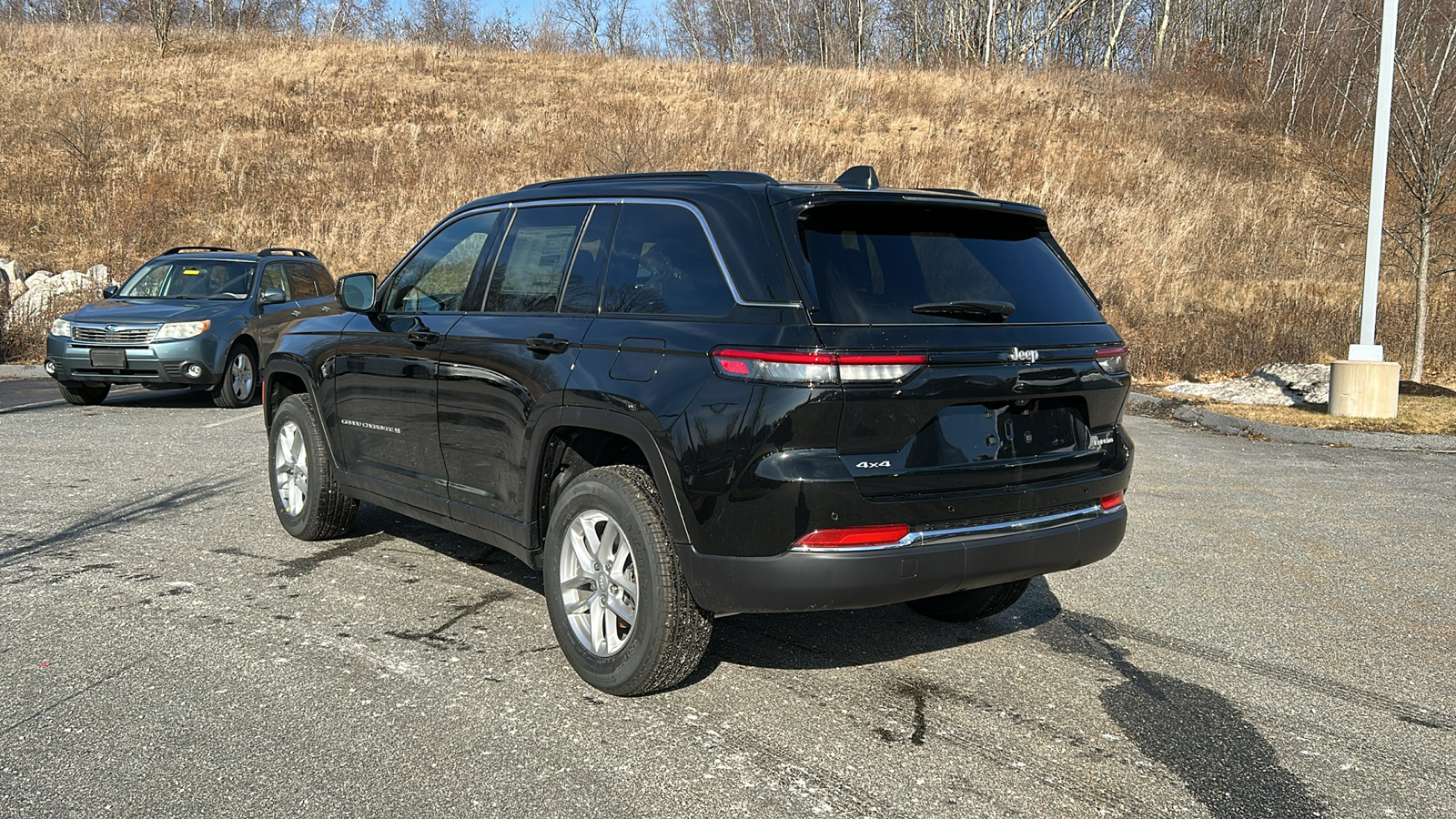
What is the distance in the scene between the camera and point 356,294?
573cm

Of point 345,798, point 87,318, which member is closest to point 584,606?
point 345,798

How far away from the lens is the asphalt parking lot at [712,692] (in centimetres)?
340

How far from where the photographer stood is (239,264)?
557 inches

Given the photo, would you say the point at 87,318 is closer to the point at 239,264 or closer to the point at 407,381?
the point at 239,264

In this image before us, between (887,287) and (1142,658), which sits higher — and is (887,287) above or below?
above

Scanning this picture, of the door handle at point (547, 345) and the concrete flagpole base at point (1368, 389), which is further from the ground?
the door handle at point (547, 345)

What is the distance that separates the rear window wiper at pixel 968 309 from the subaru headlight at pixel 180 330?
11.1m

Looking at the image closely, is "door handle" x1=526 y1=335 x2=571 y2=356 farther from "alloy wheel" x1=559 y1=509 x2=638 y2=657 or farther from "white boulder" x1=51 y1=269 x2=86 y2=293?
"white boulder" x1=51 y1=269 x2=86 y2=293

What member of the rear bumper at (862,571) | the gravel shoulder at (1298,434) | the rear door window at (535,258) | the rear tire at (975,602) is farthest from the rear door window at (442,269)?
the gravel shoulder at (1298,434)

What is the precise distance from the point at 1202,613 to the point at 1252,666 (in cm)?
77

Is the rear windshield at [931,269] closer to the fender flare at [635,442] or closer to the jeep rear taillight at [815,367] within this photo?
the jeep rear taillight at [815,367]

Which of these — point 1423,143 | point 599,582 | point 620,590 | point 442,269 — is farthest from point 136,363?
point 1423,143

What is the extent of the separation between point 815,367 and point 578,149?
3064cm

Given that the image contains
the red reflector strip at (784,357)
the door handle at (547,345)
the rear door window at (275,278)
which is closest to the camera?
Result: the red reflector strip at (784,357)
